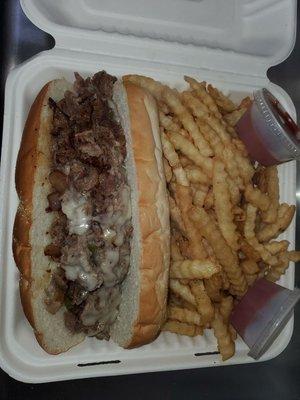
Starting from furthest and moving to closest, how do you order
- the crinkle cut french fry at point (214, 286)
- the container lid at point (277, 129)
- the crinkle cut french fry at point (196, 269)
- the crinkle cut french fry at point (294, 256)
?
the crinkle cut french fry at point (294, 256)
the container lid at point (277, 129)
the crinkle cut french fry at point (214, 286)
the crinkle cut french fry at point (196, 269)

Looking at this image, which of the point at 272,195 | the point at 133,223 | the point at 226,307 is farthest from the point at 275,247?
the point at 133,223

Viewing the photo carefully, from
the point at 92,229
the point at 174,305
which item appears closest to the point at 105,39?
the point at 92,229

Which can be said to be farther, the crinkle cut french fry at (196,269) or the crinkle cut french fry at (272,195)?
the crinkle cut french fry at (272,195)

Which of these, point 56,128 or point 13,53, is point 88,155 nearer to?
point 56,128

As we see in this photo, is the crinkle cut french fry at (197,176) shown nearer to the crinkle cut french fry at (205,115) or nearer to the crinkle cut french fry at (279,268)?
the crinkle cut french fry at (205,115)

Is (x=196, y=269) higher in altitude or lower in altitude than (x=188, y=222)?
lower

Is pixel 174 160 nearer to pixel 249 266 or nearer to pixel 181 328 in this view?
pixel 249 266

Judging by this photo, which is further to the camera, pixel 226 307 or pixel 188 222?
pixel 226 307

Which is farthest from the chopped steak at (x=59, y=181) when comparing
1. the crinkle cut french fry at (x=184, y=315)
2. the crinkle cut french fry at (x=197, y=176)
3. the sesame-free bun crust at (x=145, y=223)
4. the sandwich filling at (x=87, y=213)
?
the crinkle cut french fry at (x=184, y=315)
